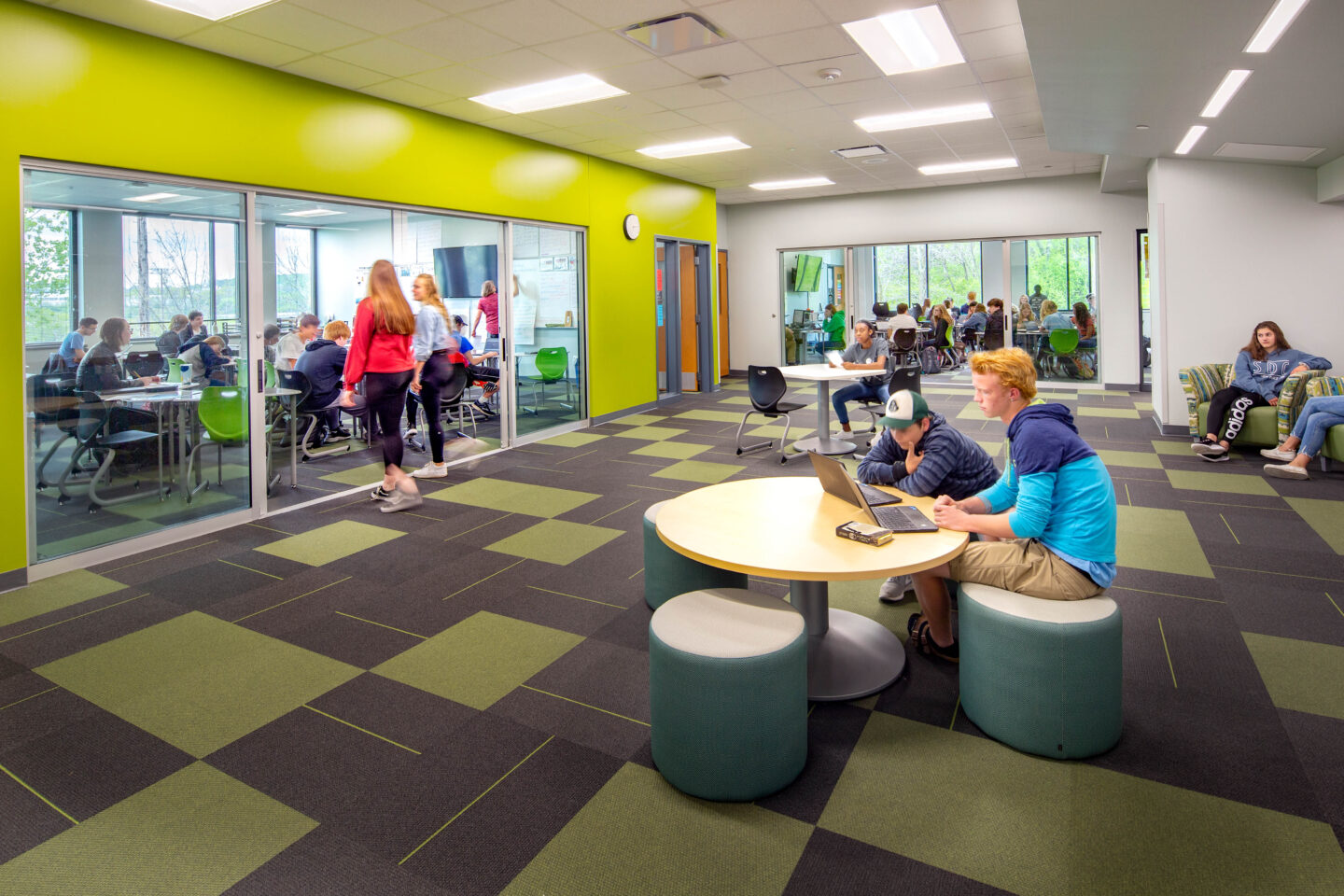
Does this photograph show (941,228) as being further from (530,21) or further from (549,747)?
(549,747)

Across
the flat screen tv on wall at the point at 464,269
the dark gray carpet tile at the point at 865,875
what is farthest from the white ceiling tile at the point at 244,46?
the dark gray carpet tile at the point at 865,875

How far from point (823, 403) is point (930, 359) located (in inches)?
323

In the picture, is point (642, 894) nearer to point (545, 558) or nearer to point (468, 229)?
point (545, 558)

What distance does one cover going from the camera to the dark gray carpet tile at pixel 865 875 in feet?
6.25

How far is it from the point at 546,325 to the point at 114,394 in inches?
176

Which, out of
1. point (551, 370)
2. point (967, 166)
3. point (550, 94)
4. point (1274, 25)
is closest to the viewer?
point (1274, 25)

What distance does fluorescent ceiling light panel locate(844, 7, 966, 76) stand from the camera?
195 inches

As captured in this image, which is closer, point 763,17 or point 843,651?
point 843,651

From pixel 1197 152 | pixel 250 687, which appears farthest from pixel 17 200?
pixel 1197 152

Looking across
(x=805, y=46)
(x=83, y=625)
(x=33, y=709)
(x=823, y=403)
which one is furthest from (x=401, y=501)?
(x=805, y=46)

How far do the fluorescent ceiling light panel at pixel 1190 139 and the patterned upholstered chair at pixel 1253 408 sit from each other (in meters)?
2.03

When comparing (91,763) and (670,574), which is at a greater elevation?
(670,574)

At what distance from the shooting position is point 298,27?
4723mm

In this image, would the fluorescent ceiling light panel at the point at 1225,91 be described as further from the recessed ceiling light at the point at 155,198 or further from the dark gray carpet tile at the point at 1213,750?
the recessed ceiling light at the point at 155,198
